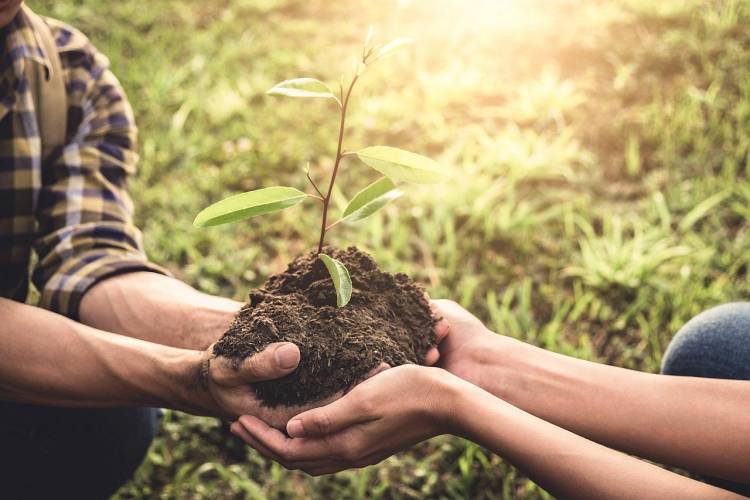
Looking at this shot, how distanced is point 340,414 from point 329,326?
0.61 feet

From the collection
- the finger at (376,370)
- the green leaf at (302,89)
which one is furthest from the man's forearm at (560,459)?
the green leaf at (302,89)

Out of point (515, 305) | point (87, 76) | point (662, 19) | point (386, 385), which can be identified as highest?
point (662, 19)

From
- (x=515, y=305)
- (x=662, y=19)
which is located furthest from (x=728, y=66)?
(x=515, y=305)

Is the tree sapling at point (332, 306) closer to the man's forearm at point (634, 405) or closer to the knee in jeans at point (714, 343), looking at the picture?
the man's forearm at point (634, 405)

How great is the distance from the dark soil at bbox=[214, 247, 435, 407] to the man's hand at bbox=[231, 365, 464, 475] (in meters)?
0.07

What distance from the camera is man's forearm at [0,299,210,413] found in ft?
4.41

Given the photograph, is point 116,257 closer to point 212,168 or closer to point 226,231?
point 226,231

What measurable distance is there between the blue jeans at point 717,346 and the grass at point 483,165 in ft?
1.96

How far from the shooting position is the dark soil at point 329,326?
4.26ft

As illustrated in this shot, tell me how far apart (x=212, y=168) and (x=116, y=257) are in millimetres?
1568

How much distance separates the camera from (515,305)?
2475mm

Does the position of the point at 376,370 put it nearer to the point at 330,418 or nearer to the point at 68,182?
the point at 330,418

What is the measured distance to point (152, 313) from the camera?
1.58m

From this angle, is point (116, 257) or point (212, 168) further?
point (212, 168)
